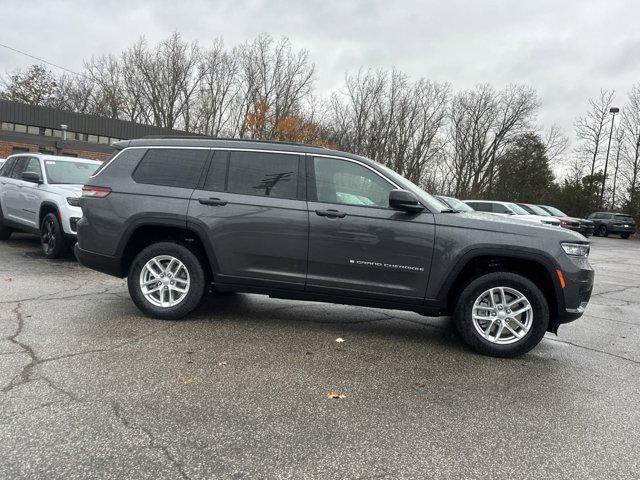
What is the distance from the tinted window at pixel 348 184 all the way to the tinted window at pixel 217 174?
94 centimetres

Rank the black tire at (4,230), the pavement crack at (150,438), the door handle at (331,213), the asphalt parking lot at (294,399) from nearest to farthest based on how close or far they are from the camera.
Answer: the pavement crack at (150,438), the asphalt parking lot at (294,399), the door handle at (331,213), the black tire at (4,230)

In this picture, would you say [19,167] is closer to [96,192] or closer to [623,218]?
[96,192]

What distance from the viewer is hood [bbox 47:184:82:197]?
816 cm

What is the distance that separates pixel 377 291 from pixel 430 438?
71.6 inches

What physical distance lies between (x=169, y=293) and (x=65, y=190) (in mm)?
4445

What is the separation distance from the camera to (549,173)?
48594mm

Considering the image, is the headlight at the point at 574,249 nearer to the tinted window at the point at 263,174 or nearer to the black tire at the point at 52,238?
the tinted window at the point at 263,174

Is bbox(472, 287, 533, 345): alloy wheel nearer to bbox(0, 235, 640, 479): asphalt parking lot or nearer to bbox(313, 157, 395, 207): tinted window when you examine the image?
bbox(0, 235, 640, 479): asphalt parking lot

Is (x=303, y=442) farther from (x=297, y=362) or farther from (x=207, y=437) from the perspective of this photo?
(x=297, y=362)

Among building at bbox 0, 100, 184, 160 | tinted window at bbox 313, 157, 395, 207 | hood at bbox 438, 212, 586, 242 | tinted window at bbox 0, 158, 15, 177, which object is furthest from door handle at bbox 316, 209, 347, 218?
building at bbox 0, 100, 184, 160

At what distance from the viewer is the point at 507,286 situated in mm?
4527

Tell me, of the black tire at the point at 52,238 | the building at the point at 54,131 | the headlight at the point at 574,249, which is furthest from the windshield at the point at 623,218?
the black tire at the point at 52,238

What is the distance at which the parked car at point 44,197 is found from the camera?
8.16 m

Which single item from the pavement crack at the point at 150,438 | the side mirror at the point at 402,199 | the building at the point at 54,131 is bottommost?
the pavement crack at the point at 150,438
